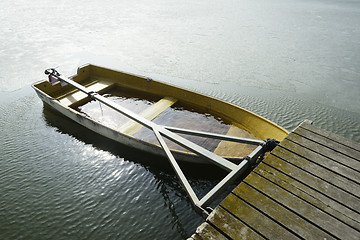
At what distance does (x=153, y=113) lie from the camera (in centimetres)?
743

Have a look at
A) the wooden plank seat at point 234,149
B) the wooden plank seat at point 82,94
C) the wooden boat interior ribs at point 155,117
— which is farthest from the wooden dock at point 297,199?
the wooden plank seat at point 82,94

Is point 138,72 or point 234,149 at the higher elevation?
point 234,149

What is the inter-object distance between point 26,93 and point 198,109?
768cm

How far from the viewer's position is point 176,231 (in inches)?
189

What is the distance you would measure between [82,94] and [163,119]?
11.8 ft

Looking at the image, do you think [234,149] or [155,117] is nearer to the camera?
[234,149]

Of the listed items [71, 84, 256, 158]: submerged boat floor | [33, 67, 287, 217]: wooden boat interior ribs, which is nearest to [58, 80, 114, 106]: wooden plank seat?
[33, 67, 287, 217]: wooden boat interior ribs

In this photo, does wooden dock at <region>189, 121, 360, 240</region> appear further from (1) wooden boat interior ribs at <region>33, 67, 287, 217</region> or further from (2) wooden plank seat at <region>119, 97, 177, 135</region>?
(2) wooden plank seat at <region>119, 97, 177, 135</region>

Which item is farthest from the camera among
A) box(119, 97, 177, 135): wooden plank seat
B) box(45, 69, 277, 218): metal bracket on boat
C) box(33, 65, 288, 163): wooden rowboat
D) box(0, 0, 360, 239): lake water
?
box(119, 97, 177, 135): wooden plank seat

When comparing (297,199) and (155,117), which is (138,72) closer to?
(155,117)

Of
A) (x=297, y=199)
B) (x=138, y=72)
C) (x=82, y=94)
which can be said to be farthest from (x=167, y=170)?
(x=138, y=72)

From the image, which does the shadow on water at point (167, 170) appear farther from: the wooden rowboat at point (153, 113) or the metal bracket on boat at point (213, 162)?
the metal bracket on boat at point (213, 162)

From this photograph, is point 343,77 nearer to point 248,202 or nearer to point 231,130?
point 231,130

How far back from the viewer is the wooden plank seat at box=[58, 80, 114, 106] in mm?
8156
